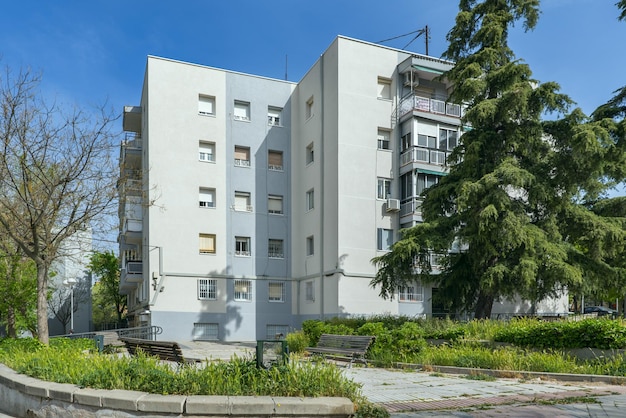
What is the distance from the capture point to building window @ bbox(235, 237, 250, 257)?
30.5m

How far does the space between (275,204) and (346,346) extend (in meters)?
18.0

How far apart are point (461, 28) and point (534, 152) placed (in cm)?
598

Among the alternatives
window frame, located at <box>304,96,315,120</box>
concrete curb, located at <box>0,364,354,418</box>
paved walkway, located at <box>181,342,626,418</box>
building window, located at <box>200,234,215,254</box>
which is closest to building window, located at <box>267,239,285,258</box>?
building window, located at <box>200,234,215,254</box>

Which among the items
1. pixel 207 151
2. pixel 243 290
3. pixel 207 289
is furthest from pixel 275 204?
pixel 207 289

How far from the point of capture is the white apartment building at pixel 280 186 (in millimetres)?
27875

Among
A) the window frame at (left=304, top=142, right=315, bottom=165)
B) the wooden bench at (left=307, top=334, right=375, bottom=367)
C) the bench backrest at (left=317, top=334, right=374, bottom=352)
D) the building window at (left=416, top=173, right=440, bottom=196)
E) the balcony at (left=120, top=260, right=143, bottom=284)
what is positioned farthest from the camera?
the window frame at (left=304, top=142, right=315, bottom=165)

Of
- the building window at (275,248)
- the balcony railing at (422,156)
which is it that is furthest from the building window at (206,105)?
the balcony railing at (422,156)

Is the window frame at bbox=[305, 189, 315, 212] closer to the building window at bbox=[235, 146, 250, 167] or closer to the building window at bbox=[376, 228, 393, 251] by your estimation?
the building window at bbox=[235, 146, 250, 167]

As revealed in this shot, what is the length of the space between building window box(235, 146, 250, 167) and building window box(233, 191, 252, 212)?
172 centimetres

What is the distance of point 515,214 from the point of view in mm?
19031

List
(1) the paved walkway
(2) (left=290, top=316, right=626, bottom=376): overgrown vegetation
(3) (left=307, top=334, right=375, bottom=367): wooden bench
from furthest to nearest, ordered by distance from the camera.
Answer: (3) (left=307, top=334, right=375, bottom=367): wooden bench → (2) (left=290, top=316, right=626, bottom=376): overgrown vegetation → (1) the paved walkway

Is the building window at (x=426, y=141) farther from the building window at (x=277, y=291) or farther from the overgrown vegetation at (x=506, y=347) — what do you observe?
the overgrown vegetation at (x=506, y=347)

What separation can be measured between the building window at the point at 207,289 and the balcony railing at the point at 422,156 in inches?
490

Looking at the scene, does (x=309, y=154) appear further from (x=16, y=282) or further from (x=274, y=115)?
(x=16, y=282)
